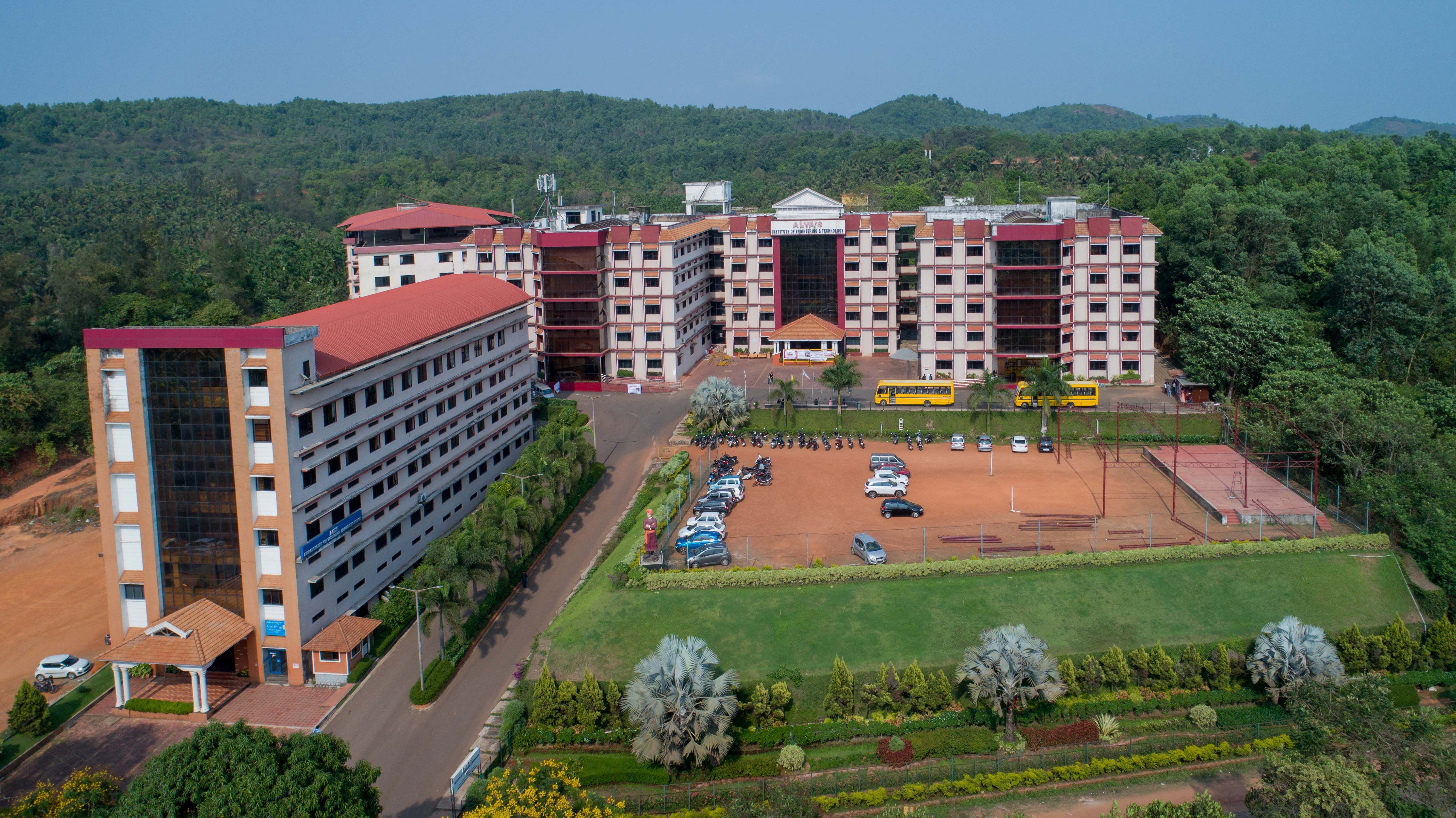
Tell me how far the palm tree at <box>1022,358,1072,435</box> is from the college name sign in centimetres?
2270

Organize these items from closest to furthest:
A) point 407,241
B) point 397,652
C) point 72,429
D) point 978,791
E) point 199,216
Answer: point 978,791
point 397,652
point 72,429
point 407,241
point 199,216

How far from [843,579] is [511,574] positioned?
15141 millimetres

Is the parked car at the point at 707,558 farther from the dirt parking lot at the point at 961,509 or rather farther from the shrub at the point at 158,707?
the shrub at the point at 158,707

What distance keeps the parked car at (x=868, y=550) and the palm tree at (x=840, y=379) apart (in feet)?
63.5

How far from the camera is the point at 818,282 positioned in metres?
82.8

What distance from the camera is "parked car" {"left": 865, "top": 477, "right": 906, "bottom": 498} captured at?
2101 inches

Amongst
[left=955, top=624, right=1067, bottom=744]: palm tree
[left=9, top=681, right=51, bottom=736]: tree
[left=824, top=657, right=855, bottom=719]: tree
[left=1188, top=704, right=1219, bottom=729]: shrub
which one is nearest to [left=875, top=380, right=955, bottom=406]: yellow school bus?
[left=1188, top=704, right=1219, bottom=729]: shrub

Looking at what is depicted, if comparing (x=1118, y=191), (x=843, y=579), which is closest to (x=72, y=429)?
(x=843, y=579)

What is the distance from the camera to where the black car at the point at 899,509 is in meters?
50.5

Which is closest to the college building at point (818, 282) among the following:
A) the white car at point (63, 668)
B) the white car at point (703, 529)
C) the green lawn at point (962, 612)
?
the green lawn at point (962, 612)

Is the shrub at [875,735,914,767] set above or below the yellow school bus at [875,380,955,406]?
below

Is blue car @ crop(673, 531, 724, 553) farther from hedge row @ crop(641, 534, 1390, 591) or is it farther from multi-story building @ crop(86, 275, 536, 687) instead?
multi-story building @ crop(86, 275, 536, 687)

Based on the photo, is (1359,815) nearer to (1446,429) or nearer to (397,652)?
(397,652)

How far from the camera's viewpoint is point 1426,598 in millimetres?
42125
